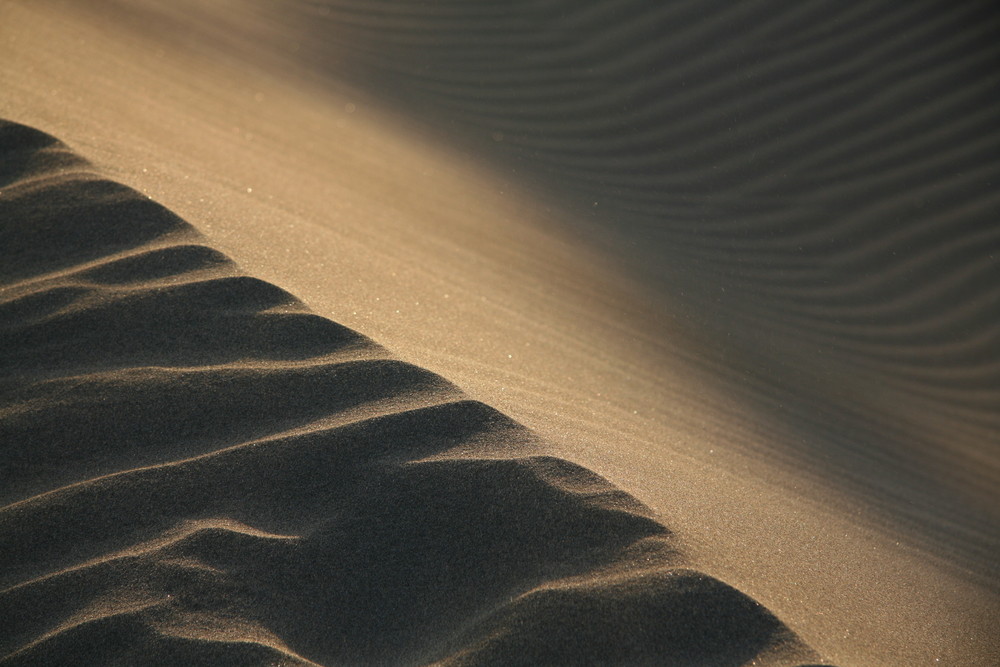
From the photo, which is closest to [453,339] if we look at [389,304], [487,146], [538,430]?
[389,304]

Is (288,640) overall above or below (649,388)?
below

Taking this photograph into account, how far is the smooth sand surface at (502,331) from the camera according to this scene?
4.97ft

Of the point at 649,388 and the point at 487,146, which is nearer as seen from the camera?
the point at 649,388

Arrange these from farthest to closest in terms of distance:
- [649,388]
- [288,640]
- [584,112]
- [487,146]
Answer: [584,112]
[487,146]
[649,388]
[288,640]

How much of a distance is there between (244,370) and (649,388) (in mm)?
Answer: 1329

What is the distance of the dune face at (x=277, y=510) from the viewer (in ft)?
4.66

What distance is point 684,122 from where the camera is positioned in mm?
4582

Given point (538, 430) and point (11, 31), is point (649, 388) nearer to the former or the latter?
point (538, 430)

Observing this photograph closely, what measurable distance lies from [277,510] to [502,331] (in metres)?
1.19

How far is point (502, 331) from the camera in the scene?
267 cm

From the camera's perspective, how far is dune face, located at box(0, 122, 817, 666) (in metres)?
1.42

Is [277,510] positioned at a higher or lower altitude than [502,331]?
lower

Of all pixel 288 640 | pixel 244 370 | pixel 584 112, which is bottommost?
pixel 288 640

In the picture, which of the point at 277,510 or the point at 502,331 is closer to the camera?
the point at 277,510
